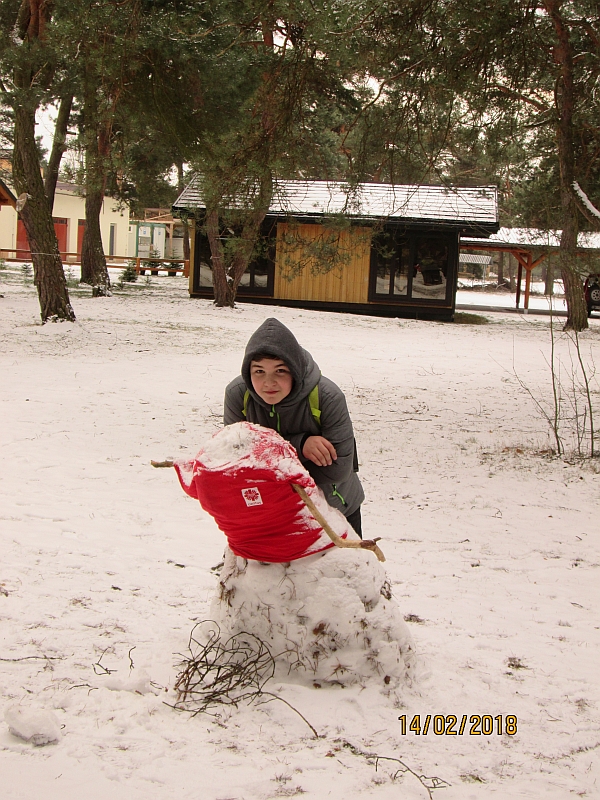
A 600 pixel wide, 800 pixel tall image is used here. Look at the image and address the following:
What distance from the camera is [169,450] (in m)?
7.18

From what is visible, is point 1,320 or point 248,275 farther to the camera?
point 248,275

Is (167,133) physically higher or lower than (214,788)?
higher

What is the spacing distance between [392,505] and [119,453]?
105 inches

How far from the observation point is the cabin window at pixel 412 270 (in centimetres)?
2406

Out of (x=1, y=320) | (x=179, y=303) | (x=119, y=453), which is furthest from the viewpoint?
(x=179, y=303)

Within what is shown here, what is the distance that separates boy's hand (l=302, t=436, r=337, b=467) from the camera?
9.49 ft

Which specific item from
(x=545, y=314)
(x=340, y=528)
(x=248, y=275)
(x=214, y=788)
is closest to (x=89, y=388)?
(x=340, y=528)

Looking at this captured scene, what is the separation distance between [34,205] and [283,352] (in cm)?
1221

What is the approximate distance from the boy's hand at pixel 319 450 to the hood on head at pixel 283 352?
186 millimetres

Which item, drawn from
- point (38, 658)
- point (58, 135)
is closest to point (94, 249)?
point (58, 135)

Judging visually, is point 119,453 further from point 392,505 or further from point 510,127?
point 510,127

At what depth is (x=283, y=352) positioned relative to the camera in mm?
2795
